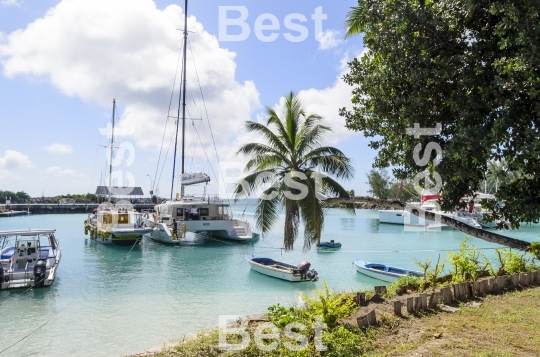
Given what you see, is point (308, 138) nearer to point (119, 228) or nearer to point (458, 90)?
point (458, 90)

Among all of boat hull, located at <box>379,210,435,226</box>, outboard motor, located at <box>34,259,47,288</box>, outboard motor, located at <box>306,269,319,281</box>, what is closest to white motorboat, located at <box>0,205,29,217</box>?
outboard motor, located at <box>34,259,47,288</box>

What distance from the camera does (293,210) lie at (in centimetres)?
1151

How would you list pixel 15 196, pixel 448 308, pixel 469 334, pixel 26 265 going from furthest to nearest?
pixel 15 196 → pixel 26 265 → pixel 448 308 → pixel 469 334

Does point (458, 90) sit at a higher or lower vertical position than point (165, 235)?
higher

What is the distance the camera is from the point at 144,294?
16.3m

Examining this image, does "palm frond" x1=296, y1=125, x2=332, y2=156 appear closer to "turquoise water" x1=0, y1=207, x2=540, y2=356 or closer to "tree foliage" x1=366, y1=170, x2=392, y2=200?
"turquoise water" x1=0, y1=207, x2=540, y2=356

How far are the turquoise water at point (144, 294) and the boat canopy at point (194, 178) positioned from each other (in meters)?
5.32

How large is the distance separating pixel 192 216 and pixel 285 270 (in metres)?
15.4

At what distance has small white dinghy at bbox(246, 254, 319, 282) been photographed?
56.6 ft

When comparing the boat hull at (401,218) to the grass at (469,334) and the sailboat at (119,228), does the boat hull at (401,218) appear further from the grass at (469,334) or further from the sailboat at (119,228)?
the grass at (469,334)

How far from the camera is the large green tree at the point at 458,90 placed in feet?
14.4

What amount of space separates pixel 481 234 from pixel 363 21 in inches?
148

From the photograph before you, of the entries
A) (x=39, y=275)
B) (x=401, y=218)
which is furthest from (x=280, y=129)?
(x=401, y=218)

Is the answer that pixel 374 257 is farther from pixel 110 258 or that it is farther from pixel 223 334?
pixel 223 334
